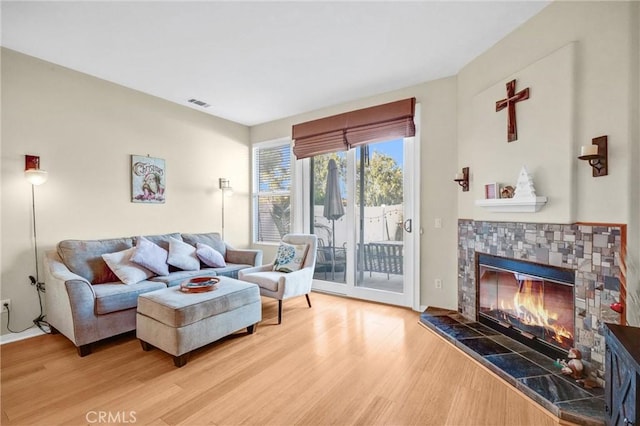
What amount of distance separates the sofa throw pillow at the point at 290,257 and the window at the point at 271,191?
97cm

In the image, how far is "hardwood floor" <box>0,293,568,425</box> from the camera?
5.51 feet

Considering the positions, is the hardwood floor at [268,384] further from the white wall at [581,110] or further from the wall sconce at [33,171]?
the wall sconce at [33,171]

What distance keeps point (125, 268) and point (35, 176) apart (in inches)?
44.8

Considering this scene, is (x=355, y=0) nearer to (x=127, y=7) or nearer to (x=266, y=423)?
(x=127, y=7)

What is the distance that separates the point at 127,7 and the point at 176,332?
243 centimetres

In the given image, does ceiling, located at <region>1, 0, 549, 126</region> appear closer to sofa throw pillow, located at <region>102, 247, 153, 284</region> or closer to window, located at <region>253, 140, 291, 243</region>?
window, located at <region>253, 140, 291, 243</region>

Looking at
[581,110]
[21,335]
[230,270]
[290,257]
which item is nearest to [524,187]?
[581,110]

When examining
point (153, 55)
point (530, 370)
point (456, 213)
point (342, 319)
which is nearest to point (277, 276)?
point (342, 319)

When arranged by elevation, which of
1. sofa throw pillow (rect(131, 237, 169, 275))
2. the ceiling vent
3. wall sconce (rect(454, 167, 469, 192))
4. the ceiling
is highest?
the ceiling

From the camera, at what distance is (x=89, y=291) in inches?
95.3

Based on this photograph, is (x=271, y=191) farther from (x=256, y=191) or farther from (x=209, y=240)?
(x=209, y=240)

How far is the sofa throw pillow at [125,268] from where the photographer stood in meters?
2.84

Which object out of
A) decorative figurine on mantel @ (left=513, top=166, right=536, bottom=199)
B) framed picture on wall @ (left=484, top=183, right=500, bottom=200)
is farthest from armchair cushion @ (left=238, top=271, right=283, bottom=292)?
decorative figurine on mantel @ (left=513, top=166, right=536, bottom=199)

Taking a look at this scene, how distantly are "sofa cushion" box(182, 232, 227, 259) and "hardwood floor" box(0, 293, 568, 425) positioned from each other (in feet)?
4.53
